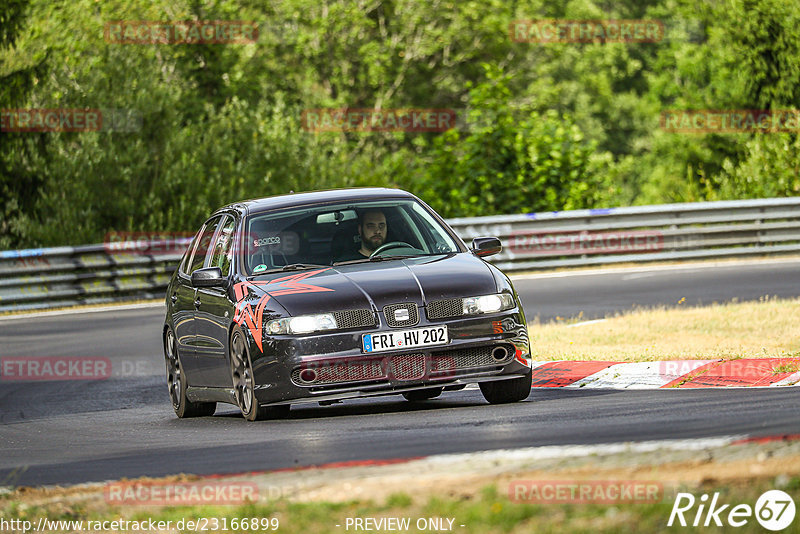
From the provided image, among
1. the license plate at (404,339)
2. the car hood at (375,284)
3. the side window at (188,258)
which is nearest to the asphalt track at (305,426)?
the license plate at (404,339)

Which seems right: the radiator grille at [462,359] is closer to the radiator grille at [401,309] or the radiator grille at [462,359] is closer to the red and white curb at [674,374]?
the radiator grille at [401,309]

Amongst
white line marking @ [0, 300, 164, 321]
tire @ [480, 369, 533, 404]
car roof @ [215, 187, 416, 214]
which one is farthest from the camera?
white line marking @ [0, 300, 164, 321]

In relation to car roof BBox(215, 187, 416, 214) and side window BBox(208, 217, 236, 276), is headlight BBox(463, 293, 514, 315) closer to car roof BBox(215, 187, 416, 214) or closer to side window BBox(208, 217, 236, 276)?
car roof BBox(215, 187, 416, 214)

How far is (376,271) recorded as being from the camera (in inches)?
390

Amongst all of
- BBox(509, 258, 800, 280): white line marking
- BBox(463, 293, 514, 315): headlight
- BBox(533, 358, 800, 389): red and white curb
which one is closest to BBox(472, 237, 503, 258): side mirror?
BBox(463, 293, 514, 315): headlight

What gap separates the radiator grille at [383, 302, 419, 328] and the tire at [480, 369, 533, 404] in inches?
41.6

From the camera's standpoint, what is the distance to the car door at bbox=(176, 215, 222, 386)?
11062 millimetres

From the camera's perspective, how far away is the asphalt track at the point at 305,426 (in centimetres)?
732

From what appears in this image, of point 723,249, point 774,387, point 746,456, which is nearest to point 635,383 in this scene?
point 774,387

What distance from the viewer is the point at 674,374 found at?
1098 cm

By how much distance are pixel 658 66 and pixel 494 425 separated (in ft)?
193

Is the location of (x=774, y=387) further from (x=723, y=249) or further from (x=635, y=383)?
(x=723, y=249)

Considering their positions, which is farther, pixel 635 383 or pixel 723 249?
pixel 723 249
